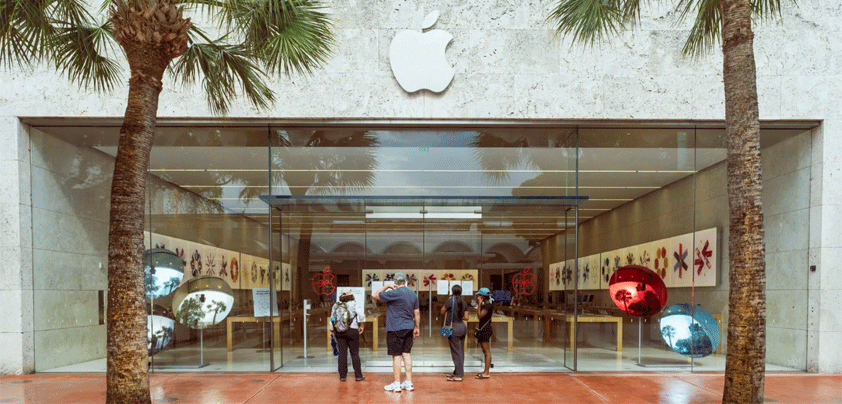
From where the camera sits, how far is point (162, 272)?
10.6 meters

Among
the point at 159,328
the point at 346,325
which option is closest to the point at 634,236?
the point at 346,325

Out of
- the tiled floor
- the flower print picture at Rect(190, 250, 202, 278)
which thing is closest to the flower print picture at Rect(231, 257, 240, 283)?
the flower print picture at Rect(190, 250, 202, 278)

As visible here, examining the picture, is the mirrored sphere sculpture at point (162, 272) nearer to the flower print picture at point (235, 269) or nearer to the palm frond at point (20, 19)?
the flower print picture at point (235, 269)

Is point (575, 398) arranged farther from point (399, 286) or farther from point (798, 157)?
point (798, 157)

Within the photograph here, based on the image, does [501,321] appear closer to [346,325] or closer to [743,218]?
[346,325]

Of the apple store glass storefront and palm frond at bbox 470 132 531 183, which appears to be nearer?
the apple store glass storefront

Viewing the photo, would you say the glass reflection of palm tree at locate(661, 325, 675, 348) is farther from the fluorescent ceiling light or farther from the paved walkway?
the fluorescent ceiling light

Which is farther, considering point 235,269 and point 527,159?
point 527,159

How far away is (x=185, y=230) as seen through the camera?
34.7 ft

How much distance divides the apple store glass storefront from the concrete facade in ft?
1.41

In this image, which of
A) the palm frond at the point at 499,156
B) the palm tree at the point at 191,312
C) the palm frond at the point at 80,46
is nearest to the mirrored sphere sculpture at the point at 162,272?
the palm tree at the point at 191,312

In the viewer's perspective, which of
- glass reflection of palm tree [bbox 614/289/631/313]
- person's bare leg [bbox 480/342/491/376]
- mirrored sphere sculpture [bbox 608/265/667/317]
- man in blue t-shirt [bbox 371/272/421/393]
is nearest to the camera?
man in blue t-shirt [bbox 371/272/421/393]

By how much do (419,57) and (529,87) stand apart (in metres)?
1.86

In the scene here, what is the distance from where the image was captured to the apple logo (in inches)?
383
